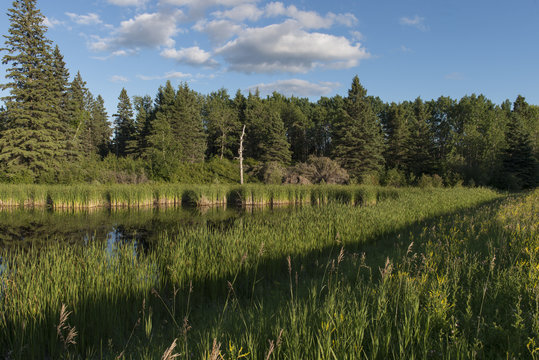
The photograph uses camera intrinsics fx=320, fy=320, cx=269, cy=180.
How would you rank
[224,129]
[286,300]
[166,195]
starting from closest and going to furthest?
[286,300] → [166,195] → [224,129]

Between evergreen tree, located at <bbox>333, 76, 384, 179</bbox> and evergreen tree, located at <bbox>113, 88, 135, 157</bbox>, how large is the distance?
1643 inches

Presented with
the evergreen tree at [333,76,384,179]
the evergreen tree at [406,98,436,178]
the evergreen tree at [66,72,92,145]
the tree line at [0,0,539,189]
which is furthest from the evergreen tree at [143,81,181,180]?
the evergreen tree at [406,98,436,178]

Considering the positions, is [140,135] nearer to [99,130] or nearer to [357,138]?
[99,130]

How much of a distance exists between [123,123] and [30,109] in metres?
30.8

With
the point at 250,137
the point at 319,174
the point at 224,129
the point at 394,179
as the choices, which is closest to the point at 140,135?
the point at 224,129

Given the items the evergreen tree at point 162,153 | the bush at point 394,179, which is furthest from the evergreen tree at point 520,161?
the evergreen tree at point 162,153

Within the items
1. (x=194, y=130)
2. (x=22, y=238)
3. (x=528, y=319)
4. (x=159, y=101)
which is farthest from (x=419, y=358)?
(x=159, y=101)

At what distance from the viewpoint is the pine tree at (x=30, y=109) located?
105ft

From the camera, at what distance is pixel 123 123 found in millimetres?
64875

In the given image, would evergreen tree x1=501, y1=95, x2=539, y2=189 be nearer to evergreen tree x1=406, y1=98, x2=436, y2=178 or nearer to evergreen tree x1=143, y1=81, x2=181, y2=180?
evergreen tree x1=406, y1=98, x2=436, y2=178

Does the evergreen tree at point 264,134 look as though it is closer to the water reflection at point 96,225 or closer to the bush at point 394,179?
the bush at point 394,179

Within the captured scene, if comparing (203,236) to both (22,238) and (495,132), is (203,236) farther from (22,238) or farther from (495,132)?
(495,132)

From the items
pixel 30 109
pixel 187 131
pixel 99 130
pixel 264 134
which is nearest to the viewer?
pixel 30 109

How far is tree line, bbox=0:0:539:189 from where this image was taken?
3347 cm
